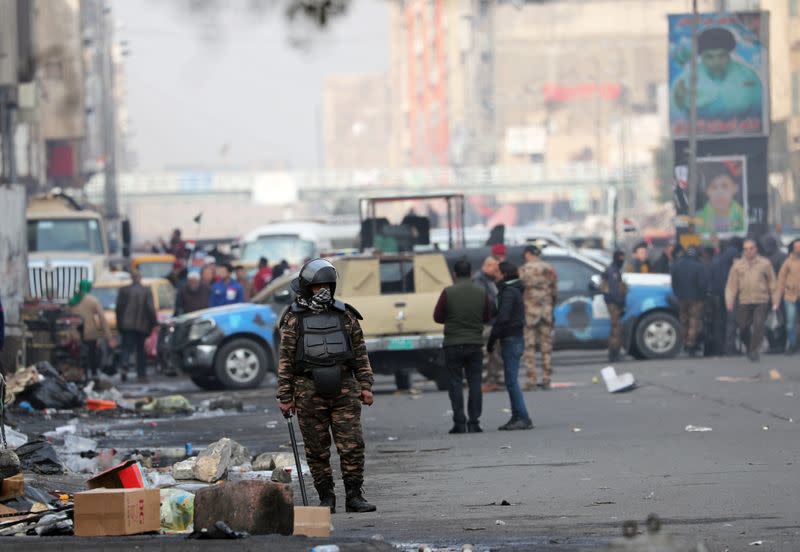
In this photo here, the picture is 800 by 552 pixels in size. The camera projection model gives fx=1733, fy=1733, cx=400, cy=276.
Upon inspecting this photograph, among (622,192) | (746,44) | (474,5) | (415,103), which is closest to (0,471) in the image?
(746,44)

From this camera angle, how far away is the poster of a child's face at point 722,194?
44.1 metres

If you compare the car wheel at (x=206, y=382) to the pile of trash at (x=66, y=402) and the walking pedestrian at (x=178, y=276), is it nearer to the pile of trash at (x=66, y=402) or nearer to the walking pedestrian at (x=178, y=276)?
the pile of trash at (x=66, y=402)

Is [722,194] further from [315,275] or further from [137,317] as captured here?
[315,275]

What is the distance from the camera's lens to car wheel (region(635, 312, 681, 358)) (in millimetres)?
26312

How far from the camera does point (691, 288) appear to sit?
26.1 meters

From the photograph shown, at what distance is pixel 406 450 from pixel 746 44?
33.3 meters

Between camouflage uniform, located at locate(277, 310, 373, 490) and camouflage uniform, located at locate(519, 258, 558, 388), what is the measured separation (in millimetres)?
10544

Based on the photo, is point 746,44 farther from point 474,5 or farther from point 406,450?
point 474,5

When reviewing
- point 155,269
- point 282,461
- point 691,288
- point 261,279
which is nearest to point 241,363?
point 691,288

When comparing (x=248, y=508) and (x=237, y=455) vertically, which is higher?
(x=248, y=508)

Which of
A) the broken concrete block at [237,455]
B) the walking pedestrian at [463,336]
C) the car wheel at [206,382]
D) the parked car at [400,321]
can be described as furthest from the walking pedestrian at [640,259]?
the broken concrete block at [237,455]

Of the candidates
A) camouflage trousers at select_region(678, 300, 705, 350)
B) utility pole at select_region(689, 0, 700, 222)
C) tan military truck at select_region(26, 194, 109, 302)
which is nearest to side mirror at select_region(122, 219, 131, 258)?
tan military truck at select_region(26, 194, 109, 302)

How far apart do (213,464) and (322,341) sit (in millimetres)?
2537

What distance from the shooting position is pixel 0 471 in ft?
34.3
